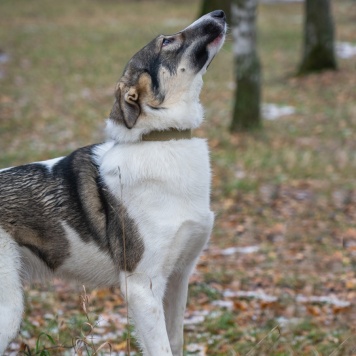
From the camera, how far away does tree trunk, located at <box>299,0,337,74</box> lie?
17688 millimetres

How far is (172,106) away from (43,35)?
2366cm

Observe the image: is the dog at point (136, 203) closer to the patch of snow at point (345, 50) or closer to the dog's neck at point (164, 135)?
the dog's neck at point (164, 135)

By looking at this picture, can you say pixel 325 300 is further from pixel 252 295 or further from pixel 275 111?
pixel 275 111

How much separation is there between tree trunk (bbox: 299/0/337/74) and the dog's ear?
14485 millimetres

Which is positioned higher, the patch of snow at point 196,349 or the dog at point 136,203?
the dog at point 136,203

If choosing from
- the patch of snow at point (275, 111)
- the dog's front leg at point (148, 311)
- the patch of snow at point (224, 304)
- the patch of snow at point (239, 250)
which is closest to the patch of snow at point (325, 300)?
the patch of snow at point (224, 304)

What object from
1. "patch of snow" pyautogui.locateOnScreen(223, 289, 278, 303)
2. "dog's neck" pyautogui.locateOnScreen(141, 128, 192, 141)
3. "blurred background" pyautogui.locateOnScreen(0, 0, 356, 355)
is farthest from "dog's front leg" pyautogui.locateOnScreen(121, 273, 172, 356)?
"patch of snow" pyautogui.locateOnScreen(223, 289, 278, 303)

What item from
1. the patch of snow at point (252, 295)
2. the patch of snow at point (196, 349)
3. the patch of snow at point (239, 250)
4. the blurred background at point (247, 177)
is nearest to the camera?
the patch of snow at point (196, 349)

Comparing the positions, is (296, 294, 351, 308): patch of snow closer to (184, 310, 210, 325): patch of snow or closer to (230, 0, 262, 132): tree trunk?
(184, 310, 210, 325): patch of snow

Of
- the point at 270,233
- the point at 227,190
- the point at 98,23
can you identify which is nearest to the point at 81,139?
the point at 227,190

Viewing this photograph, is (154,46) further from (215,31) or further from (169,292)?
(169,292)

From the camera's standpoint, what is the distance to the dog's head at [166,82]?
411 centimetres

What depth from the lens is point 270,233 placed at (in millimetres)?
8508

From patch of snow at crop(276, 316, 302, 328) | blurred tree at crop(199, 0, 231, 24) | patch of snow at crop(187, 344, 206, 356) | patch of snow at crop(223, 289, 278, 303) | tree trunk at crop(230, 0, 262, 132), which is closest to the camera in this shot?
patch of snow at crop(187, 344, 206, 356)
